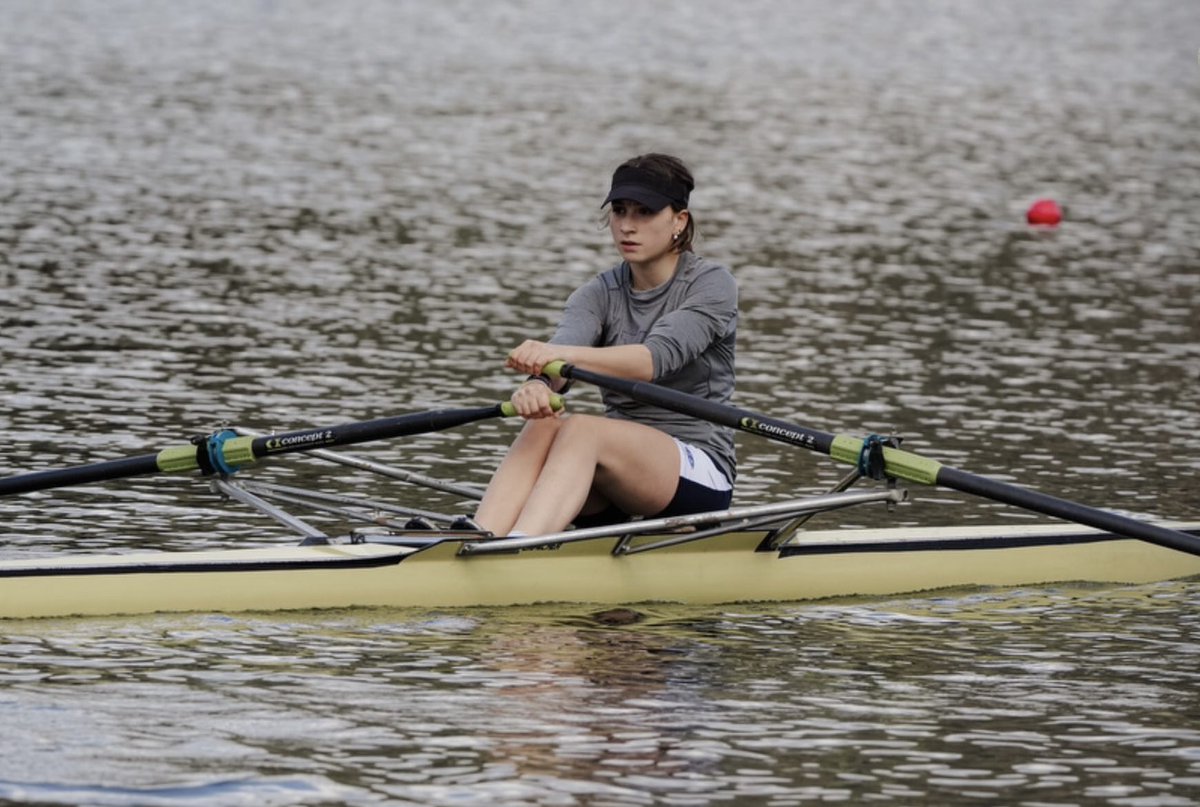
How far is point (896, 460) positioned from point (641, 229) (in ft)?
4.51

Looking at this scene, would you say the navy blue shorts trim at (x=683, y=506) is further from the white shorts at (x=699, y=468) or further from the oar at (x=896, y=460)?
the oar at (x=896, y=460)

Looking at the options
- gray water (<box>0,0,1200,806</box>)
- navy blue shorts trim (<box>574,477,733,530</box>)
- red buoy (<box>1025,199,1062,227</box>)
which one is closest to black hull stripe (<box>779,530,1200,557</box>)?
gray water (<box>0,0,1200,806</box>)

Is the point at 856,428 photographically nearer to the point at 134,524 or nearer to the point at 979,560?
the point at 979,560

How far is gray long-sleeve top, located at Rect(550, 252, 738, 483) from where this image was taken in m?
8.96

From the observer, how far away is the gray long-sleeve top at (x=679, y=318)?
8.96 metres

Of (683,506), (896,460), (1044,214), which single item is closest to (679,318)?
(683,506)

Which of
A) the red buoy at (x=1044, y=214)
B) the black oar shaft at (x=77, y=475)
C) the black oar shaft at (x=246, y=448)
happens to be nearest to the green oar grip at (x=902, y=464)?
the black oar shaft at (x=246, y=448)

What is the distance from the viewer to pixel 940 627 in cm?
884

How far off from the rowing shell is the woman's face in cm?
115

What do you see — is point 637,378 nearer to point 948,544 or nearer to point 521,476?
point 521,476

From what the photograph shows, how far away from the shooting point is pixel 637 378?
28.9ft

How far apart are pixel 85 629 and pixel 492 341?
742cm

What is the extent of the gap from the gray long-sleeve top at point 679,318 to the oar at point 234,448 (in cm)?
60

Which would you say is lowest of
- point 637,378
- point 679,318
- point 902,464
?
point 902,464
